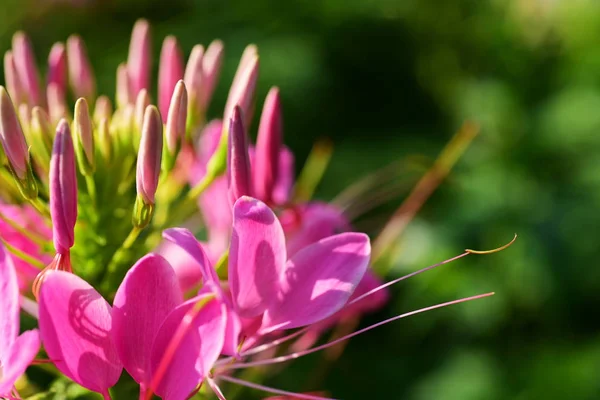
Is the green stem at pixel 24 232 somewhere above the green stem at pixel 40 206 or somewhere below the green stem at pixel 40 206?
below

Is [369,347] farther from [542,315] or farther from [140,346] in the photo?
[140,346]

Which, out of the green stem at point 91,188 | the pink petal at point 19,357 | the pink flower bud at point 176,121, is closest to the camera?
the pink petal at point 19,357

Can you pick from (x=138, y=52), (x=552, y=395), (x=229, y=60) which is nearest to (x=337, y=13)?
(x=229, y=60)

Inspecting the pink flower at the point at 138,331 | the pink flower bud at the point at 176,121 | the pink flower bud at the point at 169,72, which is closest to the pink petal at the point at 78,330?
the pink flower at the point at 138,331

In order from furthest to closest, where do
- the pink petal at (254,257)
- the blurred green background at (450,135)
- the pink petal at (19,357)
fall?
the blurred green background at (450,135) < the pink petal at (254,257) < the pink petal at (19,357)

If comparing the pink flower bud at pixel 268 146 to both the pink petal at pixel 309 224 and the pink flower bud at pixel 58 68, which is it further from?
the pink flower bud at pixel 58 68

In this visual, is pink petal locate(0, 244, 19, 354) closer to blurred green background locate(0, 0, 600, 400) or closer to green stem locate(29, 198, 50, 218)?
green stem locate(29, 198, 50, 218)

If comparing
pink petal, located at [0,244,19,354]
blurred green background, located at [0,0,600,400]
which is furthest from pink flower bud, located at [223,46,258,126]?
blurred green background, located at [0,0,600,400]
